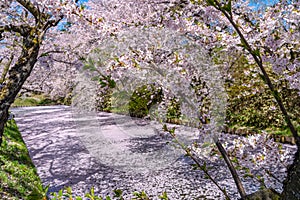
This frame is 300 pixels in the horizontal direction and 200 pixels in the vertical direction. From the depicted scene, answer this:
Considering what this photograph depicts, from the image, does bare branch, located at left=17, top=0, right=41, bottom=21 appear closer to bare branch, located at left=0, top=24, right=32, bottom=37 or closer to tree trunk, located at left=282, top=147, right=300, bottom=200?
bare branch, located at left=0, top=24, right=32, bottom=37

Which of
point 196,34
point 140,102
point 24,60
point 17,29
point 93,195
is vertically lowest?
point 93,195

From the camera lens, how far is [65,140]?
958 centimetres

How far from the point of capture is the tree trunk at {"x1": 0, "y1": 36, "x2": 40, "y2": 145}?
2.92 m

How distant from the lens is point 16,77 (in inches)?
121

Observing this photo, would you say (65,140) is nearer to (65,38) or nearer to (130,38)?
(65,38)

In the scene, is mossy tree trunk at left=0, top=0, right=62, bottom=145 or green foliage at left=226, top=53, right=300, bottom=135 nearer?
mossy tree trunk at left=0, top=0, right=62, bottom=145

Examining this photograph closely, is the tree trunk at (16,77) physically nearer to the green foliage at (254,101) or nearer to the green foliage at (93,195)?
the green foliage at (93,195)

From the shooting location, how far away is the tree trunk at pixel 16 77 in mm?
2918

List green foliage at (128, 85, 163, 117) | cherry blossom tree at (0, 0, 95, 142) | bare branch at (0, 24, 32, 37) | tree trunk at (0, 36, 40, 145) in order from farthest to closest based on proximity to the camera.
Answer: bare branch at (0, 24, 32, 37)
tree trunk at (0, 36, 40, 145)
cherry blossom tree at (0, 0, 95, 142)
green foliage at (128, 85, 163, 117)

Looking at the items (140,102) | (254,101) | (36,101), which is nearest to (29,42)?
(140,102)

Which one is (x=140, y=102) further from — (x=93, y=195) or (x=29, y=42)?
(x=29, y=42)

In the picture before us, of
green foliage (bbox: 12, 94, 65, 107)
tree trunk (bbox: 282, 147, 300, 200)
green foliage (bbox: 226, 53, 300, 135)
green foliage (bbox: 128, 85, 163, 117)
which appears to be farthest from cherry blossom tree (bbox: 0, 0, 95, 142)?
green foliage (bbox: 12, 94, 65, 107)

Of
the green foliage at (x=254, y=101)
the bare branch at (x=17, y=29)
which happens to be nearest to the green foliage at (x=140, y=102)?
the bare branch at (x=17, y=29)

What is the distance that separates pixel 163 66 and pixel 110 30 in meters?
1.04
